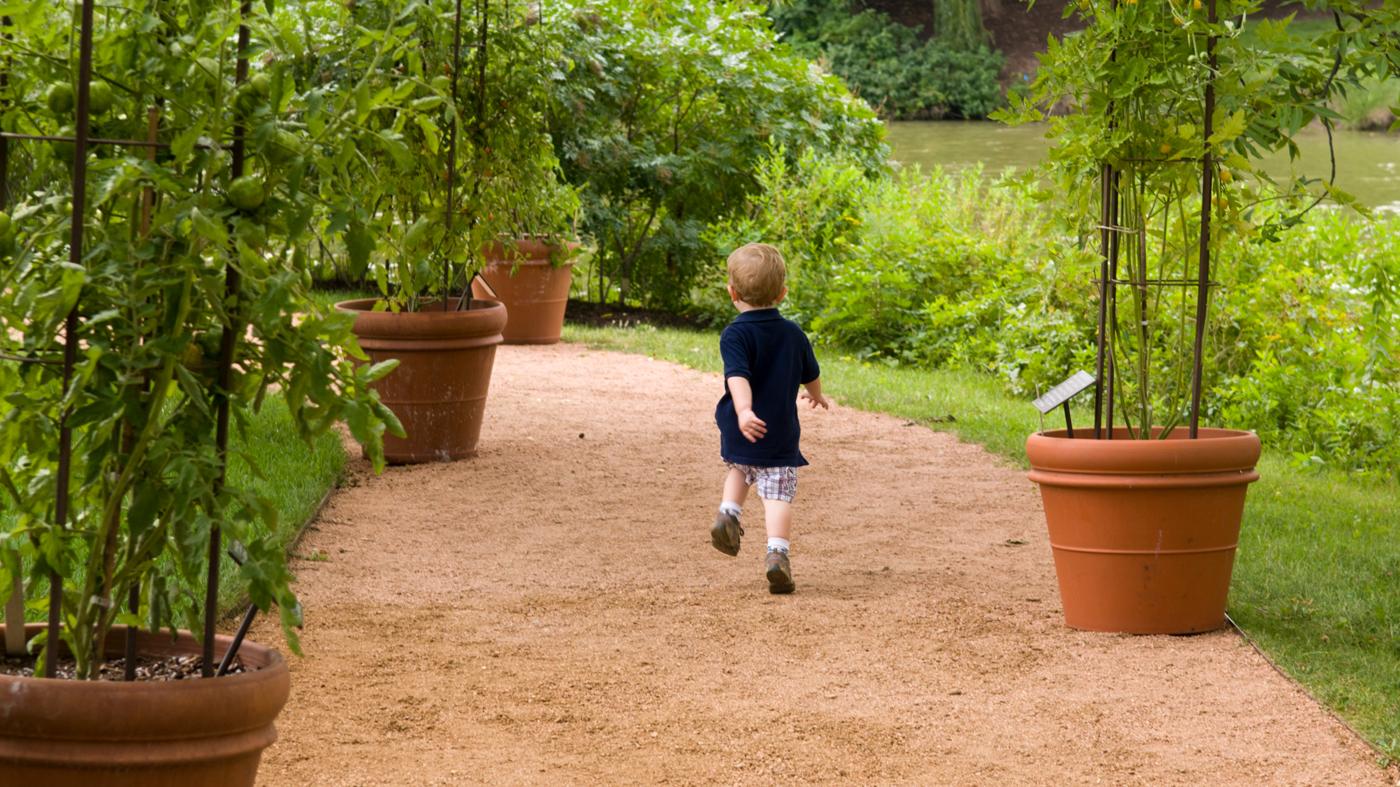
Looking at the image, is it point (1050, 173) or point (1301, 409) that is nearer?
point (1050, 173)

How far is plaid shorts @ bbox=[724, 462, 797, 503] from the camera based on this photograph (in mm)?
5438

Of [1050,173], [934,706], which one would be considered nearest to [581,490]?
[1050,173]

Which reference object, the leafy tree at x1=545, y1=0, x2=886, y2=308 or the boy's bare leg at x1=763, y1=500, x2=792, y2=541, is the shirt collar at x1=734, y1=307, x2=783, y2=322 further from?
the leafy tree at x1=545, y1=0, x2=886, y2=308

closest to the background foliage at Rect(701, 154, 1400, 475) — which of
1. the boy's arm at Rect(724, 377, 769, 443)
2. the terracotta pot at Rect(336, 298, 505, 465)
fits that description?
the boy's arm at Rect(724, 377, 769, 443)

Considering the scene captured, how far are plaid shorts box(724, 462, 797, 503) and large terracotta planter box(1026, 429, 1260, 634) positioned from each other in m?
1.02

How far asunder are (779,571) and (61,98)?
3.10 metres

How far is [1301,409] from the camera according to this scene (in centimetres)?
832

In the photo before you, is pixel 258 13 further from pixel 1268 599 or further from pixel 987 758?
pixel 1268 599

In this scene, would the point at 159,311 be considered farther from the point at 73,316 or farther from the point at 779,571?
the point at 779,571

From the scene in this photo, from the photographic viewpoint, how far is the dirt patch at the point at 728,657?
3598 millimetres

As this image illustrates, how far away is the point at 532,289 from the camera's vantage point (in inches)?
451

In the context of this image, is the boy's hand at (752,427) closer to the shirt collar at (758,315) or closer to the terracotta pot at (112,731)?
the shirt collar at (758,315)

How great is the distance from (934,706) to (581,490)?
3.15m

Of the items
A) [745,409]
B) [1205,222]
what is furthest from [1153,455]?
[745,409]
